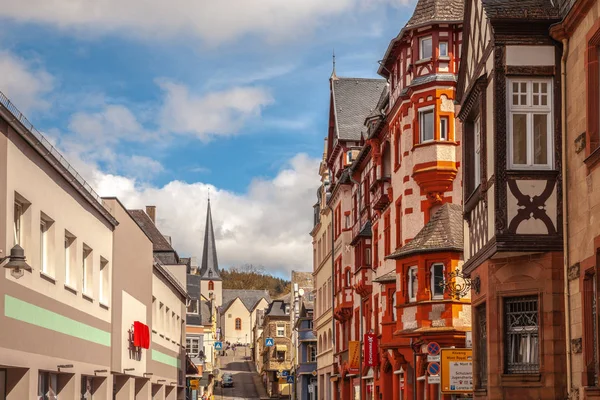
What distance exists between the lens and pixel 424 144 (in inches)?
1458

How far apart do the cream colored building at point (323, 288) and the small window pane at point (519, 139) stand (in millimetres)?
46169

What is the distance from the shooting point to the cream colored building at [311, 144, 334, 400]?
217ft

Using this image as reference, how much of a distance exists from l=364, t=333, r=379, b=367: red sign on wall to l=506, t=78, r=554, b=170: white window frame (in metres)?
27.0

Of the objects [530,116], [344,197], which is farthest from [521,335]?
[344,197]

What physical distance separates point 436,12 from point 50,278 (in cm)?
1779

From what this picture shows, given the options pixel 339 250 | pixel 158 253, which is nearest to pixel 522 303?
pixel 339 250

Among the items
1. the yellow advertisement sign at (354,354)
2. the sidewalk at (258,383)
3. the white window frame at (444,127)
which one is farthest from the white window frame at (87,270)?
the sidewalk at (258,383)

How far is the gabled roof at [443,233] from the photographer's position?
33500mm

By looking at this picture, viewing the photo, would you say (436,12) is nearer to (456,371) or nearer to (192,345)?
(456,371)

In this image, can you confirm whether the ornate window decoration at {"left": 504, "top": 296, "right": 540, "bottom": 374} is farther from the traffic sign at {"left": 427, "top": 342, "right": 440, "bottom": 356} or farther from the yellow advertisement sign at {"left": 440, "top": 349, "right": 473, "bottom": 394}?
the traffic sign at {"left": 427, "top": 342, "right": 440, "bottom": 356}

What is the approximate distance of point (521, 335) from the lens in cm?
1848

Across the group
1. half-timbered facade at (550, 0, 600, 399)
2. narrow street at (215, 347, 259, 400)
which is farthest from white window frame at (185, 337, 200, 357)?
half-timbered facade at (550, 0, 600, 399)

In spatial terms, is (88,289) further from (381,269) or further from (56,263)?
(381,269)

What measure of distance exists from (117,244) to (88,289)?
4.69 meters
